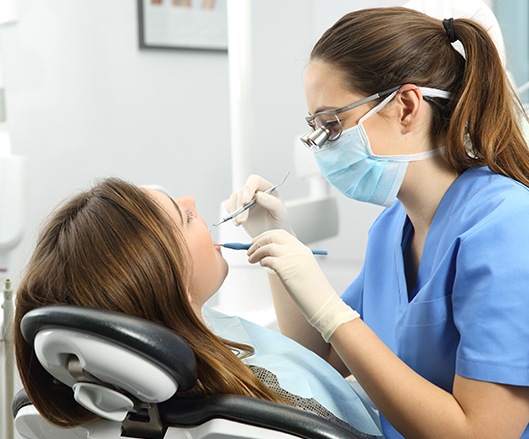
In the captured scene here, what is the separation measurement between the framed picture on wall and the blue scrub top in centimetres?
176

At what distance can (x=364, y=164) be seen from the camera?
1.38 metres

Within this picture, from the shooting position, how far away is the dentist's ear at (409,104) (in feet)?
4.31

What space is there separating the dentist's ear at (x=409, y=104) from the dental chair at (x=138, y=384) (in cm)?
60

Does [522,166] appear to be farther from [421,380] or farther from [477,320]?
[421,380]

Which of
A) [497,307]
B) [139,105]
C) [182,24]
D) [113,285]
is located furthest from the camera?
[182,24]

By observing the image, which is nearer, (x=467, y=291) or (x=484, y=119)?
(x=467, y=291)

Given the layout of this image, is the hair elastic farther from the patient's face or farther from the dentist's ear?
the patient's face

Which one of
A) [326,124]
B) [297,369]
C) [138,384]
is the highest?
[326,124]

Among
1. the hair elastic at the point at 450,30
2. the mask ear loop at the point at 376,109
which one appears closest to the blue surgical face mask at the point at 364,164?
the mask ear loop at the point at 376,109

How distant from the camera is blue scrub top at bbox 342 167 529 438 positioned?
3.76ft

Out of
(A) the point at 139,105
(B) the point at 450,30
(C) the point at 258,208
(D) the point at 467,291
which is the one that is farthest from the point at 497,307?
(A) the point at 139,105

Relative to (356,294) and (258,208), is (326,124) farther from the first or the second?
(356,294)

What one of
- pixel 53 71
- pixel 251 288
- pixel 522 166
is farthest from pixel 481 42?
pixel 53 71

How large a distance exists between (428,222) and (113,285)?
0.65 metres
